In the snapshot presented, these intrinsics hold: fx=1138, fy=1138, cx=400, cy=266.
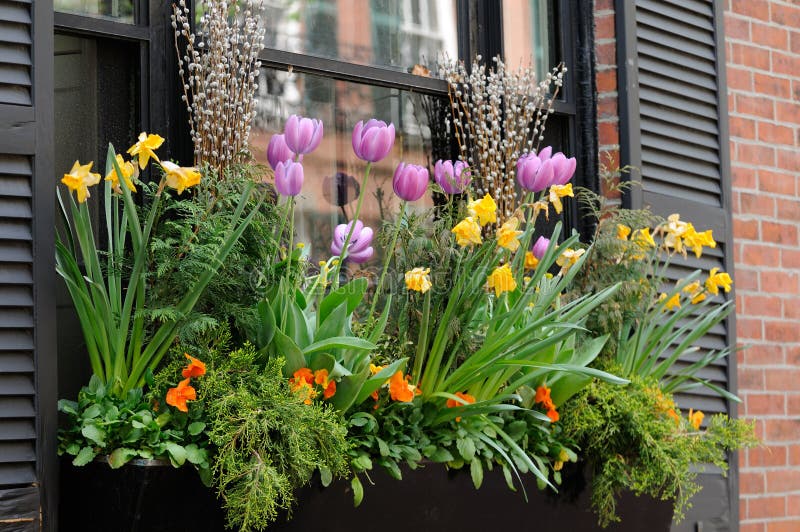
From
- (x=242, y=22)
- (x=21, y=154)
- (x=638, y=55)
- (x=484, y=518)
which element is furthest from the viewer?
(x=638, y=55)

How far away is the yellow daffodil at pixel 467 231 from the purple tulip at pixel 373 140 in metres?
0.23

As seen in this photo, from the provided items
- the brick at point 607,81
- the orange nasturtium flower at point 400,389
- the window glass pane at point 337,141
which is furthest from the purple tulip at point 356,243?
the brick at point 607,81

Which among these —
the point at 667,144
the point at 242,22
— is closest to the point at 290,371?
the point at 242,22

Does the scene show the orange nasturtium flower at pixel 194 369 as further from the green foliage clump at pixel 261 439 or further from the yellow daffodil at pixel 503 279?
the yellow daffodil at pixel 503 279

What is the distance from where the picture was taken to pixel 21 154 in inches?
88.4

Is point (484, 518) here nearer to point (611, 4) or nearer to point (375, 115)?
point (375, 115)

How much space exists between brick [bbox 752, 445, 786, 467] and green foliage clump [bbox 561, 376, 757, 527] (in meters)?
0.93

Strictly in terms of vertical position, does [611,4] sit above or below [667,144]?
above

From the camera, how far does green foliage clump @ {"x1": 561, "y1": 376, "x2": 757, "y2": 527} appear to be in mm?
2721

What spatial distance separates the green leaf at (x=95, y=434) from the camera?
215cm

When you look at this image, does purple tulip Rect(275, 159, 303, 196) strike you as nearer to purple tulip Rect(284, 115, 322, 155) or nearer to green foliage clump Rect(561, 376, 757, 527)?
purple tulip Rect(284, 115, 322, 155)

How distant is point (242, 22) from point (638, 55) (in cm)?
126

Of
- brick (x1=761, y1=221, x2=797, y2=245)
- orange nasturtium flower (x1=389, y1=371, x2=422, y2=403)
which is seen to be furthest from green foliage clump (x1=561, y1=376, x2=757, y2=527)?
brick (x1=761, y1=221, x2=797, y2=245)

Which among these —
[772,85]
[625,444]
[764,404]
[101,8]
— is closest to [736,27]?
[772,85]
